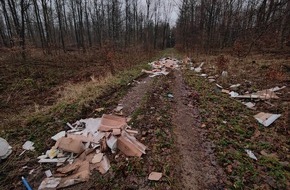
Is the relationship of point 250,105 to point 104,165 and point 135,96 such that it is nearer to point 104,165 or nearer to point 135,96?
point 135,96

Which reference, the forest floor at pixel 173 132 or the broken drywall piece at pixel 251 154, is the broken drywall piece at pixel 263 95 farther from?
the broken drywall piece at pixel 251 154

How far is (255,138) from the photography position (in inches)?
127

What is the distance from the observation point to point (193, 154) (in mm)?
2822

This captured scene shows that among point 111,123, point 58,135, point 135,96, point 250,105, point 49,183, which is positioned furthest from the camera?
point 135,96

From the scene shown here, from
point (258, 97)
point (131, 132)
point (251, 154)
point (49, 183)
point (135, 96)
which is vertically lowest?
point (49, 183)

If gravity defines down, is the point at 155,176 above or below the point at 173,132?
below

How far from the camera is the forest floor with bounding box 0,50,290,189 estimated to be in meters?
2.39

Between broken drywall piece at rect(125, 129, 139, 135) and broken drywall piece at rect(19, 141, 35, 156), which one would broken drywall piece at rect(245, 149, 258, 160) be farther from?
broken drywall piece at rect(19, 141, 35, 156)

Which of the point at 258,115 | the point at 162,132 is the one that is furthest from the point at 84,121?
the point at 258,115

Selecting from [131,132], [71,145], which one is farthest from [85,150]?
[131,132]

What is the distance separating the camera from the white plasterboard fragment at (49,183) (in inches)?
91.4

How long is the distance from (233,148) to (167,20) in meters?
32.6

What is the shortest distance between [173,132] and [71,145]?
1.98 meters

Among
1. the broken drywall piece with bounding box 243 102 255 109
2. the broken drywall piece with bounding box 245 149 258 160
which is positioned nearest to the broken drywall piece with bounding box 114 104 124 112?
the broken drywall piece with bounding box 245 149 258 160
